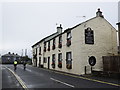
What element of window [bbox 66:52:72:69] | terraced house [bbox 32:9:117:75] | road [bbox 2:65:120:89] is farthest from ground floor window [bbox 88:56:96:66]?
road [bbox 2:65:120:89]

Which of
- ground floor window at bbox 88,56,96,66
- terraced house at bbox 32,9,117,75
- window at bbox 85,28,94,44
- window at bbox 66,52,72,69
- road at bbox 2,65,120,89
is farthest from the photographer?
window at bbox 66,52,72,69

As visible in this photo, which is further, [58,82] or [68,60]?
[68,60]

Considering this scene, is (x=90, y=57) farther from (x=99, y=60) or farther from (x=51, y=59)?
(x=51, y=59)

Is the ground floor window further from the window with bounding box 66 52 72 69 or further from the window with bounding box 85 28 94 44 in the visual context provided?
the window with bounding box 66 52 72 69

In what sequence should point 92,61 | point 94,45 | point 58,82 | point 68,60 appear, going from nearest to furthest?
point 58,82, point 92,61, point 94,45, point 68,60

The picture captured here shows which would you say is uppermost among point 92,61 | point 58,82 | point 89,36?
point 89,36

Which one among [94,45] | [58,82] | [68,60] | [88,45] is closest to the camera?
[58,82]

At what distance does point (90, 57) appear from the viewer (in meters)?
17.3

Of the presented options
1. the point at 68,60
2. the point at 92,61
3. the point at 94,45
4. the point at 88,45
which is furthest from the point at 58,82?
the point at 68,60

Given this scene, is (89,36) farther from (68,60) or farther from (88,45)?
(68,60)

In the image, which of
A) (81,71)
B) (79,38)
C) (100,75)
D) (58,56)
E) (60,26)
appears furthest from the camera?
(60,26)

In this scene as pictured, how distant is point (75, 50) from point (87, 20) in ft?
14.1

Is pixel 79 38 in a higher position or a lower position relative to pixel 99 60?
higher

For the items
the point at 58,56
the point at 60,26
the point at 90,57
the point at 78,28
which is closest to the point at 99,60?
the point at 90,57
